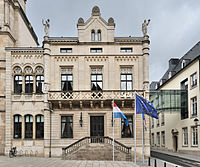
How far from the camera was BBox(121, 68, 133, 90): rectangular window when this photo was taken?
26.4m

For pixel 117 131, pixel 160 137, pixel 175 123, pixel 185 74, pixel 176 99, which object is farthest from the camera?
pixel 160 137

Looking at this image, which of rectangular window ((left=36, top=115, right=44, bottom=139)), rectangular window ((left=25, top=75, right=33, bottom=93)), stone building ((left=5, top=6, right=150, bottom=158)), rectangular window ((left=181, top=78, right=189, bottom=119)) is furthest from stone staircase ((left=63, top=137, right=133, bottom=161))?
rectangular window ((left=181, top=78, right=189, bottom=119))

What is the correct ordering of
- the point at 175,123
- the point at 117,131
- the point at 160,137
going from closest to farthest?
1. the point at 117,131
2. the point at 175,123
3. the point at 160,137

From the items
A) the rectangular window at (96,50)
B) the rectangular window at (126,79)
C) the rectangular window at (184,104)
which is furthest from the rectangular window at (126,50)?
the rectangular window at (184,104)

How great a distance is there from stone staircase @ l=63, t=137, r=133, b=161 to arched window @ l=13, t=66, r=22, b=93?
339 inches

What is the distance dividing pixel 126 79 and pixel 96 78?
3184mm

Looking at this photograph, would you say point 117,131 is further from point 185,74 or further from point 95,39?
point 185,74

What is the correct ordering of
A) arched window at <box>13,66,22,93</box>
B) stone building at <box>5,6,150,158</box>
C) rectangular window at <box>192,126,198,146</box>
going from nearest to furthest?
stone building at <box>5,6,150,158</box> < arched window at <box>13,66,22,93</box> < rectangular window at <box>192,126,198,146</box>

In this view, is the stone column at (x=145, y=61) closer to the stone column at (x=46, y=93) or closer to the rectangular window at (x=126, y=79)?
the rectangular window at (x=126, y=79)

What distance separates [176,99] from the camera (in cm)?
3200

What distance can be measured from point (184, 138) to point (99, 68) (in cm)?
1676

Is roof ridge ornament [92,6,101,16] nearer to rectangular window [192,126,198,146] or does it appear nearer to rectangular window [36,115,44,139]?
rectangular window [36,115,44,139]

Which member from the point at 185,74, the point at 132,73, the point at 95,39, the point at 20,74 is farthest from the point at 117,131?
the point at 185,74

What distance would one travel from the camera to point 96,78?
26.5 meters
